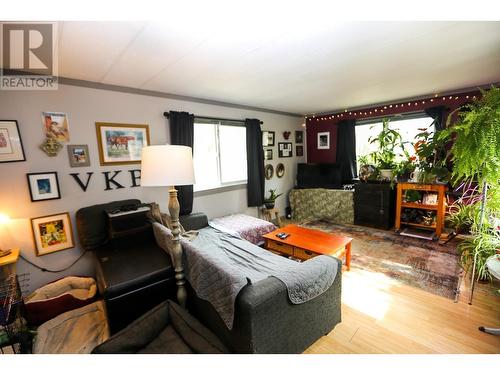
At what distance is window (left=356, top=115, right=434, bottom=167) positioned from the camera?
3.74 metres

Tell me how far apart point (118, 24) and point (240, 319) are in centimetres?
190

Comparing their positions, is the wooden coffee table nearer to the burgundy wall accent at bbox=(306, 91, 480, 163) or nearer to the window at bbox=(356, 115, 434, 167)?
the window at bbox=(356, 115, 434, 167)

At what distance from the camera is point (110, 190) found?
262 centimetres

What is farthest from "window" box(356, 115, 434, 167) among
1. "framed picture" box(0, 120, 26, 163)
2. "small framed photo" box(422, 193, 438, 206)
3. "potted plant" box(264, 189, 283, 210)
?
"framed picture" box(0, 120, 26, 163)

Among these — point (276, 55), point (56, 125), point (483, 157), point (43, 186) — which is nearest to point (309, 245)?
point (483, 157)

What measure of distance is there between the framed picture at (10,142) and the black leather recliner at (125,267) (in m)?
0.73

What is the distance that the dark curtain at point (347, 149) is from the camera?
14.7ft

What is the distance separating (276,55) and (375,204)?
124 inches

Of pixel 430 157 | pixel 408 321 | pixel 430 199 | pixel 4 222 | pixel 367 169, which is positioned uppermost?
pixel 430 157

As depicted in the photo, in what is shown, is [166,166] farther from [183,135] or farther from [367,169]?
[367,169]

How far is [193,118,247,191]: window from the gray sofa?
216 centimetres

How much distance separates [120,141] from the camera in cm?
265

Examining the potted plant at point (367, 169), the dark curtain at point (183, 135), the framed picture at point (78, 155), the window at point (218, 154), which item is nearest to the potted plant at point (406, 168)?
the potted plant at point (367, 169)
